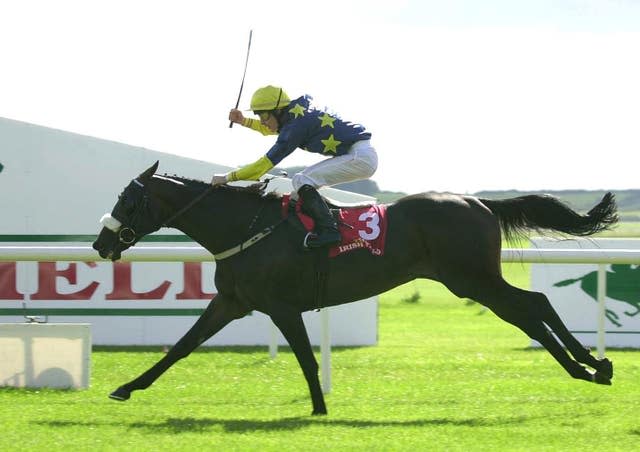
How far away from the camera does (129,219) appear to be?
727 cm

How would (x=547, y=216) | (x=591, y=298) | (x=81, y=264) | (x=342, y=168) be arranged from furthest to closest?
(x=591, y=298)
(x=81, y=264)
(x=547, y=216)
(x=342, y=168)

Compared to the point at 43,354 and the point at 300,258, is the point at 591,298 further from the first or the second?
the point at 43,354

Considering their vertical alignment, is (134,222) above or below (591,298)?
above

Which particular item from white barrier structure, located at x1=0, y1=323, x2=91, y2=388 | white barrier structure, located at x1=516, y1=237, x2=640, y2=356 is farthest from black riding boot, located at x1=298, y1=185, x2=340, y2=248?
white barrier structure, located at x1=516, y1=237, x2=640, y2=356

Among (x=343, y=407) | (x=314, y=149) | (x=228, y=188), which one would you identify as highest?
(x=314, y=149)

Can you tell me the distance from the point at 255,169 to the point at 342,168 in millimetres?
603

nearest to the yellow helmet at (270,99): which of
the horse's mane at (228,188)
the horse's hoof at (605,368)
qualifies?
the horse's mane at (228,188)

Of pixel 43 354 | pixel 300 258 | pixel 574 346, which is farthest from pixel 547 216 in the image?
pixel 43 354

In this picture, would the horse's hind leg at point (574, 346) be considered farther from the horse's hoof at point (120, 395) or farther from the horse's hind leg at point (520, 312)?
the horse's hoof at point (120, 395)

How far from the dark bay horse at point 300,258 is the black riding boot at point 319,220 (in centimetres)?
14

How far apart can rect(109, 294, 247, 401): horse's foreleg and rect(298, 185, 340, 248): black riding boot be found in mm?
757

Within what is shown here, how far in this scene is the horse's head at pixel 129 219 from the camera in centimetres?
726

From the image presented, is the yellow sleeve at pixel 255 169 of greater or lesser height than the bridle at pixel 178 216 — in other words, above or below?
above

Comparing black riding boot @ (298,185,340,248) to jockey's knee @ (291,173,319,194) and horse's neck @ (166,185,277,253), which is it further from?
horse's neck @ (166,185,277,253)
